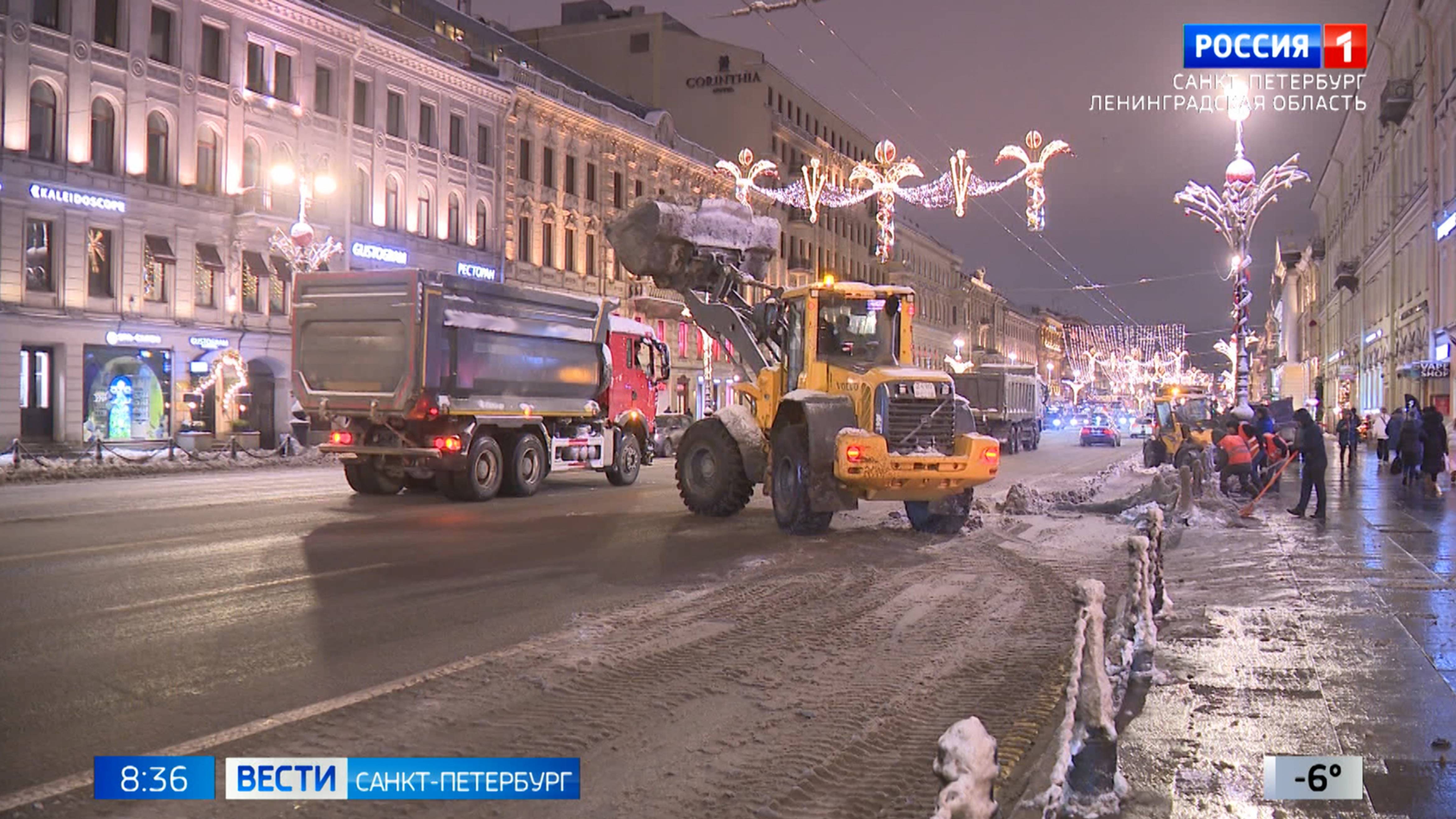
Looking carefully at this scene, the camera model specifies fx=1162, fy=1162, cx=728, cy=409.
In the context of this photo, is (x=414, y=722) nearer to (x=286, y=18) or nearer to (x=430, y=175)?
(x=286, y=18)

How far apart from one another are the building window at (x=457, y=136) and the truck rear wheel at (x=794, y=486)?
35045 millimetres

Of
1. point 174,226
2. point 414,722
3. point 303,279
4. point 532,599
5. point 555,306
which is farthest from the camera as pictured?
point 174,226

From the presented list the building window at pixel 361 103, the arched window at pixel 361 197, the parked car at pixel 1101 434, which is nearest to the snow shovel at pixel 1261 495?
the arched window at pixel 361 197

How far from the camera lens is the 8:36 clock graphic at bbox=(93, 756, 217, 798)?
15.5ft

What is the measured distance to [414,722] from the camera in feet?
19.0

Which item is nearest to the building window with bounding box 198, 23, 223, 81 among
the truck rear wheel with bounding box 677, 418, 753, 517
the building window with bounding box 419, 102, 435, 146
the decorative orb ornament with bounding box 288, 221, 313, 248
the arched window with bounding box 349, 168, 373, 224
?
the decorative orb ornament with bounding box 288, 221, 313, 248

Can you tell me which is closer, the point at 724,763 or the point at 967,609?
the point at 724,763

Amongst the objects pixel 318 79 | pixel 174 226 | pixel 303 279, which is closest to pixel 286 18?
pixel 318 79

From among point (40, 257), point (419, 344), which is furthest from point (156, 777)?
point (40, 257)

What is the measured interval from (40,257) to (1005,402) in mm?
33153

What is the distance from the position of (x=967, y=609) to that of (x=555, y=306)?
12505 millimetres

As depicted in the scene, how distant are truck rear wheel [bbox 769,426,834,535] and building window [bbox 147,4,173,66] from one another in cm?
2839

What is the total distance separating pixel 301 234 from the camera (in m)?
33.7

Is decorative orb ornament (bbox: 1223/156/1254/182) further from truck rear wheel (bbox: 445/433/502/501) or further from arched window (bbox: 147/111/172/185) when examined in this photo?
arched window (bbox: 147/111/172/185)
